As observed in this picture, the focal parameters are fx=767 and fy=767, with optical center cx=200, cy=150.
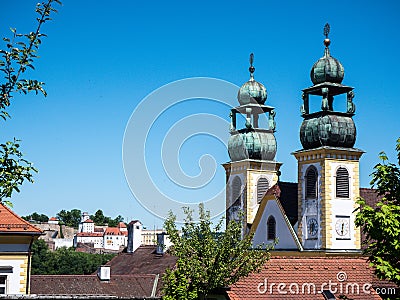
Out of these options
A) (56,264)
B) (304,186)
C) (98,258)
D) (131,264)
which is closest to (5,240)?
(131,264)

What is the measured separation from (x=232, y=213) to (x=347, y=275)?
24.1 m

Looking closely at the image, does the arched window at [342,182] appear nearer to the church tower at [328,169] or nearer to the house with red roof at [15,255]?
the church tower at [328,169]

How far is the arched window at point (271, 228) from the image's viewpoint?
145 ft

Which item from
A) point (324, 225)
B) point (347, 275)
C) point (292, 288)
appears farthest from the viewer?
point (324, 225)

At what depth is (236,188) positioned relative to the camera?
162 ft

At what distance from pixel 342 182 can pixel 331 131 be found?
9.32 feet

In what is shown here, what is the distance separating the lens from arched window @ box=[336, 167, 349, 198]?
135 feet

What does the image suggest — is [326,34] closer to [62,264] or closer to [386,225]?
[386,225]

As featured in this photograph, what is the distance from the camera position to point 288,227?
42.8 m

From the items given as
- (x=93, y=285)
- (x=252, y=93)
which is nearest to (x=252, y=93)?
(x=252, y=93)

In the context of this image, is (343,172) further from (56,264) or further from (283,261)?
(56,264)

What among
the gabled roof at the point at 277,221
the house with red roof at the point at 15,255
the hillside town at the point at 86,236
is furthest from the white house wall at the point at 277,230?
the hillside town at the point at 86,236

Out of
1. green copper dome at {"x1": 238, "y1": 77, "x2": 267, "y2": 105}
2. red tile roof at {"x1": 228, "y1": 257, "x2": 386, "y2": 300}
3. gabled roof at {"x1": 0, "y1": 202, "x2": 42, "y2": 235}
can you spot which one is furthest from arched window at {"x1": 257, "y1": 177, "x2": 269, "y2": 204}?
gabled roof at {"x1": 0, "y1": 202, "x2": 42, "y2": 235}

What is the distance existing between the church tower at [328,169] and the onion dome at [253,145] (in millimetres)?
6476
